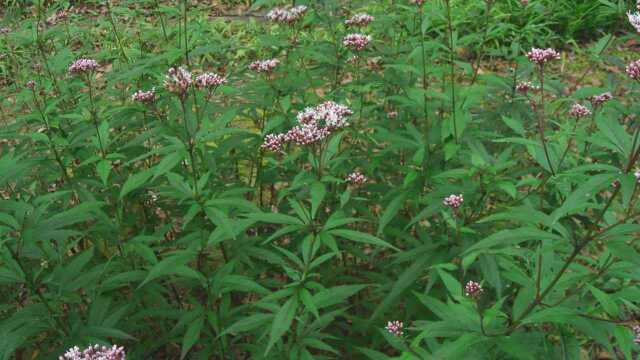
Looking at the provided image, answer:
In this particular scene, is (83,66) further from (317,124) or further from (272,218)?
(272,218)

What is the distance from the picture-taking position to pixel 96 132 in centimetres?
346

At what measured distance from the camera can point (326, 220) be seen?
130 inches

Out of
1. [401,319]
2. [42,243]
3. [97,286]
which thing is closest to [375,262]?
[401,319]

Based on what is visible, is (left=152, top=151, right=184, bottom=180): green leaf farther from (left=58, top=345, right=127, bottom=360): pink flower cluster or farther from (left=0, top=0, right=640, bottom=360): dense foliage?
(left=58, top=345, right=127, bottom=360): pink flower cluster

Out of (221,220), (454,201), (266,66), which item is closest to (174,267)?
(221,220)

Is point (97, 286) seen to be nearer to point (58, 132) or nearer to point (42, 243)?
point (42, 243)

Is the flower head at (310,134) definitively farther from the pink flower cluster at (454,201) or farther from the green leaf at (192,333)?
the green leaf at (192,333)

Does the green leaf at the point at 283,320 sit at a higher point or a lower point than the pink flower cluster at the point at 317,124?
lower

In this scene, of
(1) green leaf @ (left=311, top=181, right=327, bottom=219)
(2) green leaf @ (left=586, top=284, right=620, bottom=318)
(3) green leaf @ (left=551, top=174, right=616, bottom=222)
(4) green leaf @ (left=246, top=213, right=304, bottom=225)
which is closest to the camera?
(3) green leaf @ (left=551, top=174, right=616, bottom=222)

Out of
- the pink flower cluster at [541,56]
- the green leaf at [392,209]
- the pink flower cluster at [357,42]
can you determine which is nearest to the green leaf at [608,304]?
the green leaf at [392,209]

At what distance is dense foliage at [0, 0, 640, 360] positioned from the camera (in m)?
2.35

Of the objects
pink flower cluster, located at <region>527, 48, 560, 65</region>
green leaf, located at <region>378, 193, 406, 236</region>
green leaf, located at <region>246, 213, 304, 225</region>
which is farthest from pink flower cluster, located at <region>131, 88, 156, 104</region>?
pink flower cluster, located at <region>527, 48, 560, 65</region>

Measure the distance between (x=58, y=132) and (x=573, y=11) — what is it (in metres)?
7.10

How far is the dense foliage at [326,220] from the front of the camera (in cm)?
235
